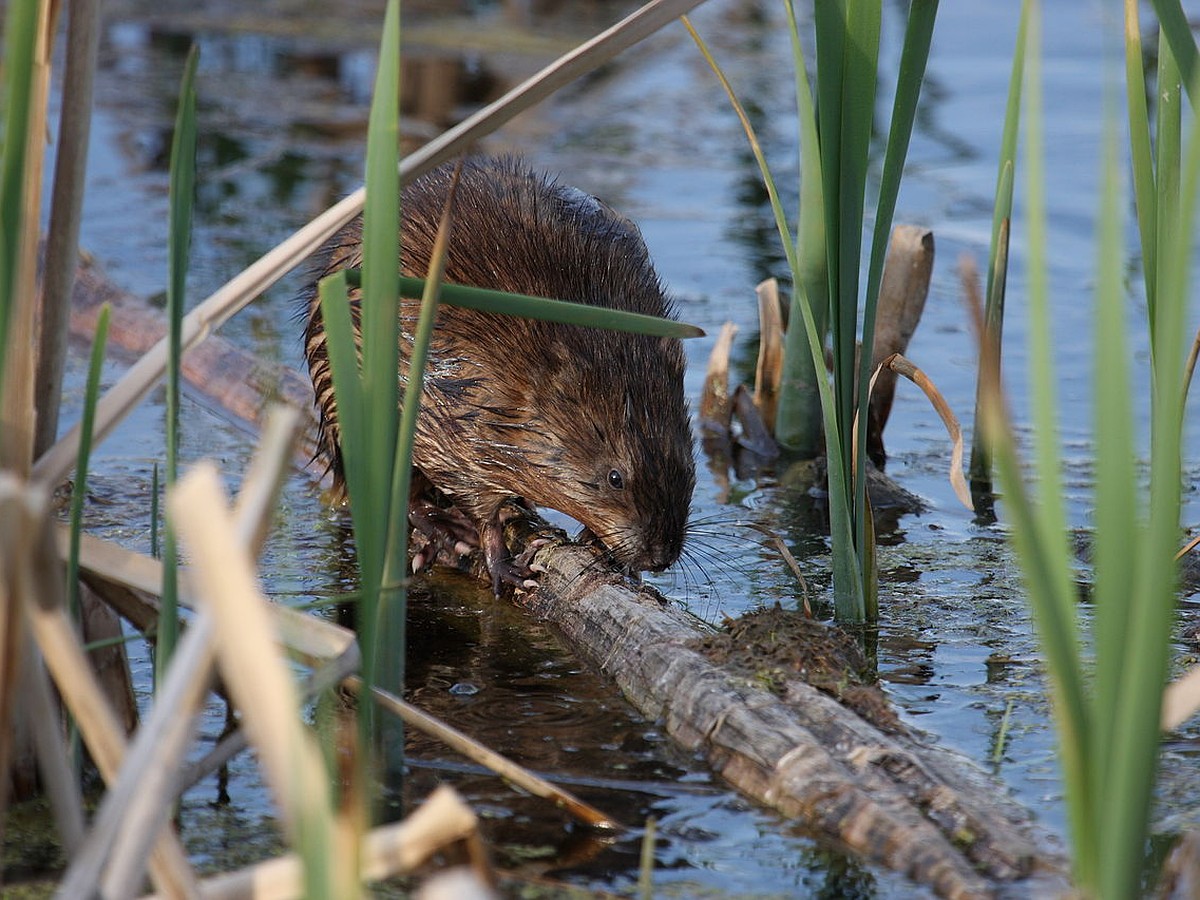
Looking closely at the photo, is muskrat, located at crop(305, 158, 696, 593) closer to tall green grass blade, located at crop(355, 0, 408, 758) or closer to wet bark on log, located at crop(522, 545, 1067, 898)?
wet bark on log, located at crop(522, 545, 1067, 898)

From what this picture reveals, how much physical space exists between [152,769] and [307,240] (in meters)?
0.90

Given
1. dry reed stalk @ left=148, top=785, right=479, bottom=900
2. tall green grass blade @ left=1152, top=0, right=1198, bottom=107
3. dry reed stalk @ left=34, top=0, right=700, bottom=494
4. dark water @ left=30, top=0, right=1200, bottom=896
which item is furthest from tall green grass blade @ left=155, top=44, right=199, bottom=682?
tall green grass blade @ left=1152, top=0, right=1198, bottom=107

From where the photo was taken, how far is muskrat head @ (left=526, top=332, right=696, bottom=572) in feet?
12.1

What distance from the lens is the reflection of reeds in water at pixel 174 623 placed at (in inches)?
62.0

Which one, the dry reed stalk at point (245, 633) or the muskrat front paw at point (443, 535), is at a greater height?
the dry reed stalk at point (245, 633)

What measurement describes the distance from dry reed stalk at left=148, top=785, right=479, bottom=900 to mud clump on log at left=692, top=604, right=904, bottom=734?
102 cm

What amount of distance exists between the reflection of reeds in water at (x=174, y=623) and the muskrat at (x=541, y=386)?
4.46 feet

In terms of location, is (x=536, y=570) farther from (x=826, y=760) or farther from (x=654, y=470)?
(x=826, y=760)

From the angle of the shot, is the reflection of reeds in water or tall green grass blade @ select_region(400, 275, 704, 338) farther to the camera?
tall green grass blade @ select_region(400, 275, 704, 338)

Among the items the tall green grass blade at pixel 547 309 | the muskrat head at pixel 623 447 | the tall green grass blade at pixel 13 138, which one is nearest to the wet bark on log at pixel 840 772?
the muskrat head at pixel 623 447

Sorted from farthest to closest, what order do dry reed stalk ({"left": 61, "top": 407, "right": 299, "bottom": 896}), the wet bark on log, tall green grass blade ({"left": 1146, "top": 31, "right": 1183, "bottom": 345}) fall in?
1. tall green grass blade ({"left": 1146, "top": 31, "right": 1183, "bottom": 345})
2. the wet bark on log
3. dry reed stalk ({"left": 61, "top": 407, "right": 299, "bottom": 896})

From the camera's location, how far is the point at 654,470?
145 inches

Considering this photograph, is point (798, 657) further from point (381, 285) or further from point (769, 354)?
point (769, 354)

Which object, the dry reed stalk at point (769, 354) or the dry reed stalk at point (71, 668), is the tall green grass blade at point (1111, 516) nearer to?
the dry reed stalk at point (71, 668)
